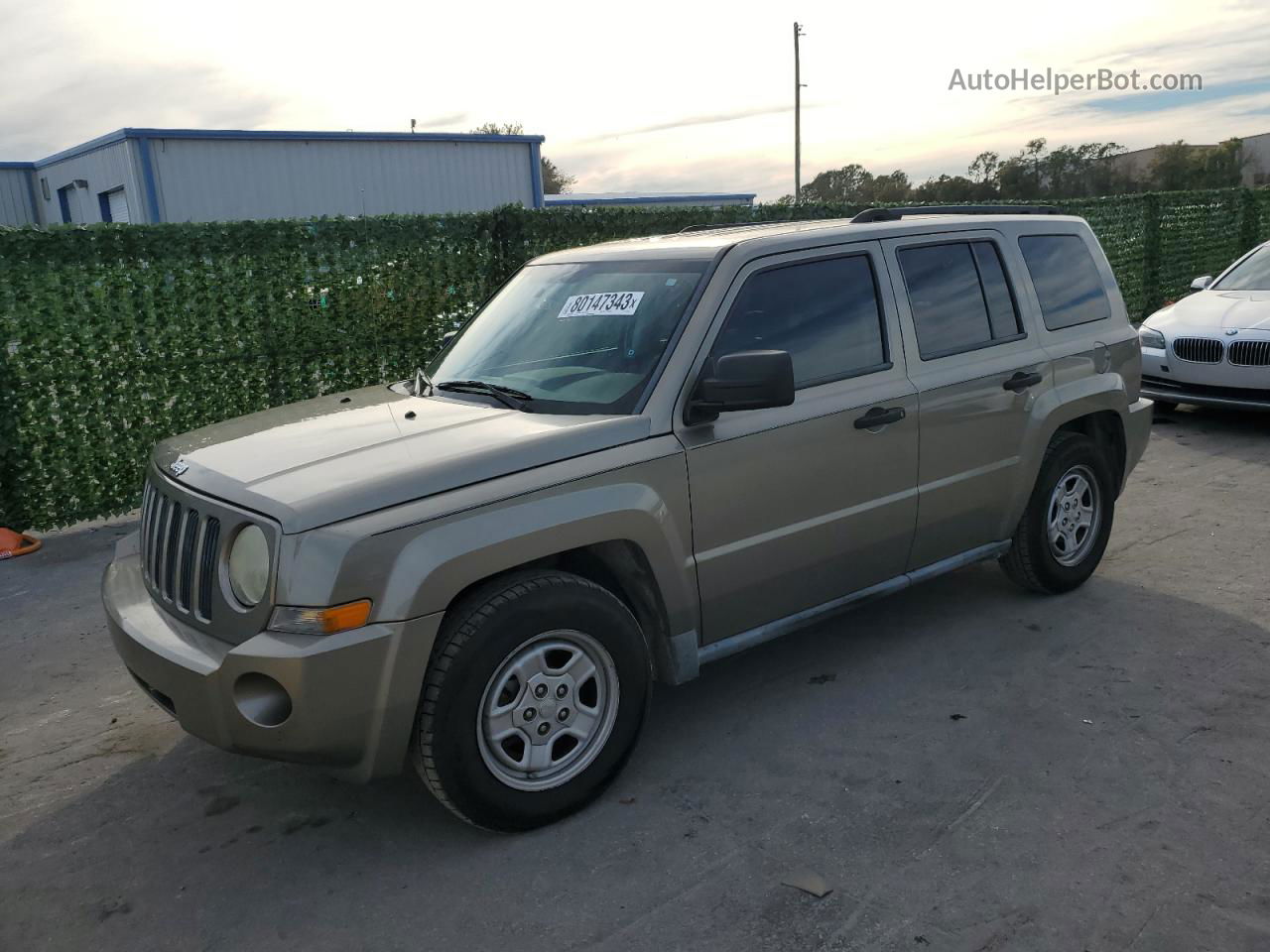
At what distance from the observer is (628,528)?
3469 millimetres

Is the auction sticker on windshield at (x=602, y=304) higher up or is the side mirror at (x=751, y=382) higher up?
the auction sticker on windshield at (x=602, y=304)

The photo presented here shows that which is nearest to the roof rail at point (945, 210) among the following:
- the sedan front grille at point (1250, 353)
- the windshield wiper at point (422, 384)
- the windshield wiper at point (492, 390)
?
the windshield wiper at point (492, 390)

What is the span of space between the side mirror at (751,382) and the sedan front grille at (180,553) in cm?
165

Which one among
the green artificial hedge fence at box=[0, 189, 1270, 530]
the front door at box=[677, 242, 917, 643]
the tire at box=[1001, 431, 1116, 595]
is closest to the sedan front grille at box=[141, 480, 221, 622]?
the front door at box=[677, 242, 917, 643]

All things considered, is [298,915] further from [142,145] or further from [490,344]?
[142,145]

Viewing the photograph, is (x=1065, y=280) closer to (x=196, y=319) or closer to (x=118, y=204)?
(x=196, y=319)

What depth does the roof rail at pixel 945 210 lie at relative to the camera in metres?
4.67

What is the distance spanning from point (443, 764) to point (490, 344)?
6.26 feet

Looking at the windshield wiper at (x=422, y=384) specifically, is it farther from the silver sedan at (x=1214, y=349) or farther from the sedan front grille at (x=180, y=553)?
the silver sedan at (x=1214, y=349)

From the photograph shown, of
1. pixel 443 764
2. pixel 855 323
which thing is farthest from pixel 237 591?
pixel 855 323

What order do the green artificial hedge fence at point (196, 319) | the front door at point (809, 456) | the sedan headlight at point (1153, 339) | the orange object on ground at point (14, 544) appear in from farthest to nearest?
the sedan headlight at point (1153, 339)
the green artificial hedge fence at point (196, 319)
the orange object on ground at point (14, 544)
the front door at point (809, 456)

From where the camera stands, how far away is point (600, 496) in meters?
3.41

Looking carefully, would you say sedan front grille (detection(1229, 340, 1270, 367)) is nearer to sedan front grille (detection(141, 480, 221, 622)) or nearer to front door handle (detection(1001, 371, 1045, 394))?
front door handle (detection(1001, 371, 1045, 394))

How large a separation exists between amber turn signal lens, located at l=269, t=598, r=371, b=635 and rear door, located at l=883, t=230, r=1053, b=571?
8.08ft
